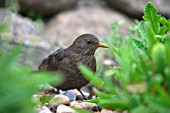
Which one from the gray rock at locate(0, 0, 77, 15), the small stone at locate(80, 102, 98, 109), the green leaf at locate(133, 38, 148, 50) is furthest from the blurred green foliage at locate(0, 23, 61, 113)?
the gray rock at locate(0, 0, 77, 15)

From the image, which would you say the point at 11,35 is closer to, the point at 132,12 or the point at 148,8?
the point at 132,12

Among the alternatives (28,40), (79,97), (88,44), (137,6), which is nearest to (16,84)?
(79,97)

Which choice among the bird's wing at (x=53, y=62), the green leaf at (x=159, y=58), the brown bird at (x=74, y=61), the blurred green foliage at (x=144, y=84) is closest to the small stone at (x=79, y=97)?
the brown bird at (x=74, y=61)

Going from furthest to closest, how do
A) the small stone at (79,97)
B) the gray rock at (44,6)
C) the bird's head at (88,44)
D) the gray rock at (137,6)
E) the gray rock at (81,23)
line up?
the gray rock at (137,6), the gray rock at (81,23), the gray rock at (44,6), the bird's head at (88,44), the small stone at (79,97)

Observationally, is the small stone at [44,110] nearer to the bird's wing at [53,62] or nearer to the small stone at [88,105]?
the small stone at [88,105]

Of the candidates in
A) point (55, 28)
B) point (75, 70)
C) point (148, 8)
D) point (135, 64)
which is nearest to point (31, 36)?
point (55, 28)

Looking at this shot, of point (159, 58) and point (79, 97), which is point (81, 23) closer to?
point (79, 97)
